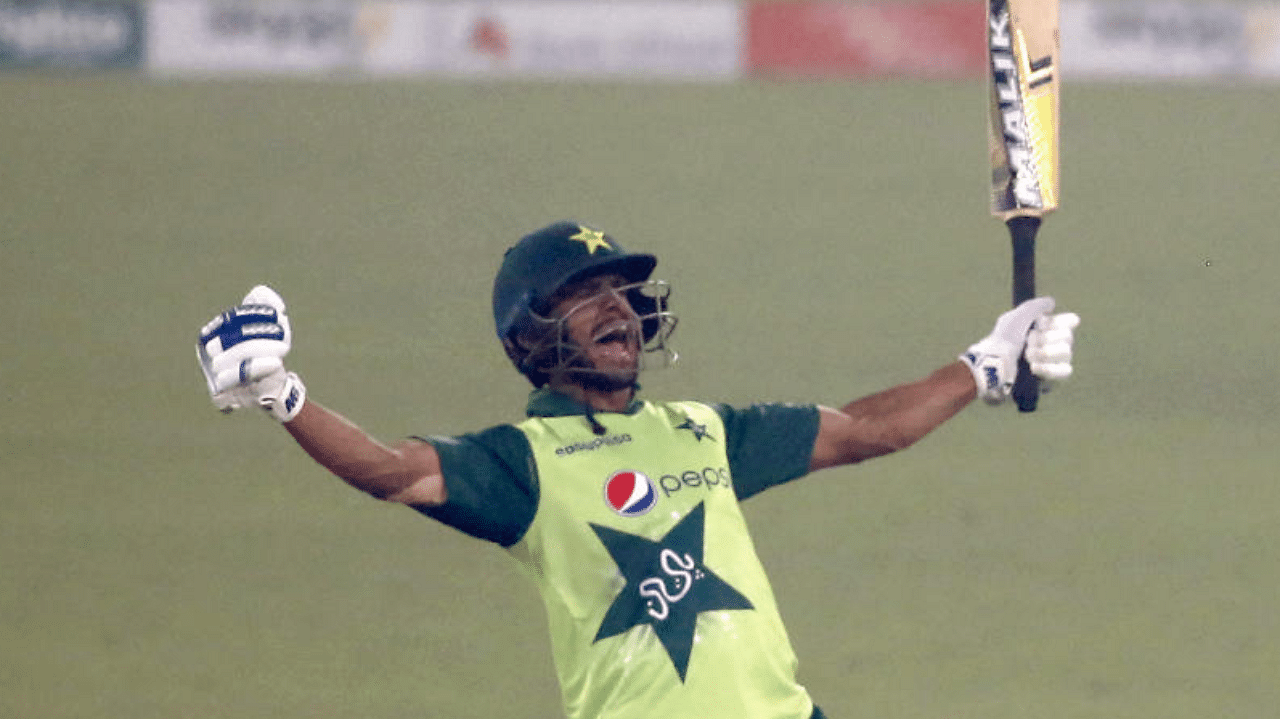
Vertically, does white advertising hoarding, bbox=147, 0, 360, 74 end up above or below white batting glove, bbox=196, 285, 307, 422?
above

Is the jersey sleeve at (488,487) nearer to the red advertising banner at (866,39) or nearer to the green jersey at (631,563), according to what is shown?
the green jersey at (631,563)

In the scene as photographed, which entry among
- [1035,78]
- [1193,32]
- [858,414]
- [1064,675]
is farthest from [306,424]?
[1193,32]

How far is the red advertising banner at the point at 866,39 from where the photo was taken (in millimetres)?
17234

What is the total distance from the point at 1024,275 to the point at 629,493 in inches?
44.3

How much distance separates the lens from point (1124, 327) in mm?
12297

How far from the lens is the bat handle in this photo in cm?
434

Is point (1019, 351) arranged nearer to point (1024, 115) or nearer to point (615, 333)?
point (1024, 115)

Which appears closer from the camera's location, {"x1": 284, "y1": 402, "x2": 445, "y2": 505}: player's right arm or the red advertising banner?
{"x1": 284, "y1": 402, "x2": 445, "y2": 505}: player's right arm

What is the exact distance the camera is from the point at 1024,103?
14.5 ft

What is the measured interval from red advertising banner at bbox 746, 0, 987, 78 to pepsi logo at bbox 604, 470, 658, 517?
13.7m

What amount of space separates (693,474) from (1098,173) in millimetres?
11797

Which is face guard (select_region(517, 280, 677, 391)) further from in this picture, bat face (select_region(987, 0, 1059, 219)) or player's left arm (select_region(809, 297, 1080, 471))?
bat face (select_region(987, 0, 1059, 219))

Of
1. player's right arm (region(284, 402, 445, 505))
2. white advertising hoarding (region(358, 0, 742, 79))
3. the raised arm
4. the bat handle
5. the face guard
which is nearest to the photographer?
player's right arm (region(284, 402, 445, 505))

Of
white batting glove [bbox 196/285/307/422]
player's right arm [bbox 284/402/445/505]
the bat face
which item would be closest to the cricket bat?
the bat face
